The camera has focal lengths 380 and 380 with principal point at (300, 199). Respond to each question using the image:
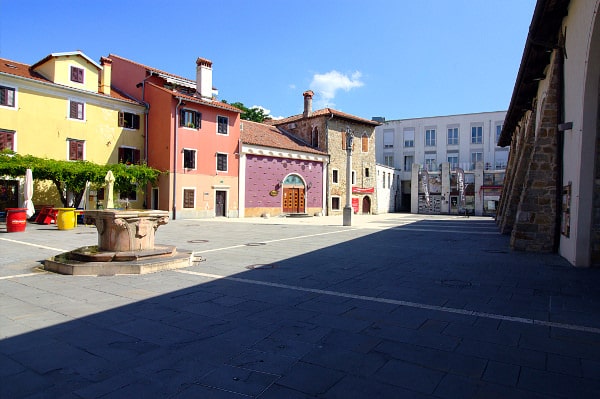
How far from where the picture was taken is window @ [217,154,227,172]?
29.5 m

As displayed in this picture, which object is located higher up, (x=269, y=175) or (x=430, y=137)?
(x=430, y=137)

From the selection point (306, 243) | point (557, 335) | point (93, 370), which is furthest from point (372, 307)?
point (306, 243)

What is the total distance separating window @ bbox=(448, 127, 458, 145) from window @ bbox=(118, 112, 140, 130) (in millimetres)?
40714

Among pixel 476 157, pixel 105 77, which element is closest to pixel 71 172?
pixel 105 77

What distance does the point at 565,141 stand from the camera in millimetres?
9680

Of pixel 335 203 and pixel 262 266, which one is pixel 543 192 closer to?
pixel 262 266

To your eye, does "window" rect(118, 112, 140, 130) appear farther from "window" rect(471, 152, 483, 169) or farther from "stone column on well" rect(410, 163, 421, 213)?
"window" rect(471, 152, 483, 169)

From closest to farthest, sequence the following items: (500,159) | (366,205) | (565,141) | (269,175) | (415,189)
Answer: (565,141)
(269,175)
(366,205)
(415,189)
(500,159)

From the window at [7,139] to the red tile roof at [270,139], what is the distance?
14.9 meters

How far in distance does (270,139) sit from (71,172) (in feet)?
54.8

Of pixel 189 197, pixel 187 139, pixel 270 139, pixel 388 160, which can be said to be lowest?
pixel 189 197

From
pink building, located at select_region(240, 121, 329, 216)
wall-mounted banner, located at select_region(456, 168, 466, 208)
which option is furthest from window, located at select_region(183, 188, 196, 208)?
wall-mounted banner, located at select_region(456, 168, 466, 208)

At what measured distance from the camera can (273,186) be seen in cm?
3288

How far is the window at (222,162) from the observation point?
29.5 metres
